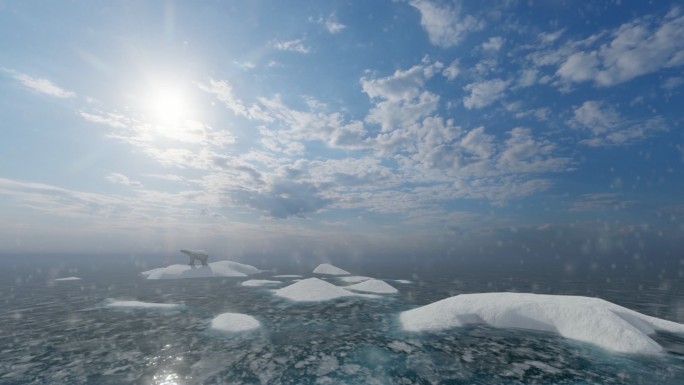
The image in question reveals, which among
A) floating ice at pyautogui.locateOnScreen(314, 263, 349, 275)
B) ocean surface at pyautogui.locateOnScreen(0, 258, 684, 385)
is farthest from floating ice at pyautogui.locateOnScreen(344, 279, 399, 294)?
floating ice at pyautogui.locateOnScreen(314, 263, 349, 275)

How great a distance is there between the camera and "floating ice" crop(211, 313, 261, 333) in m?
17.4

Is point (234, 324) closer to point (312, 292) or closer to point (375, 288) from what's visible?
point (312, 292)

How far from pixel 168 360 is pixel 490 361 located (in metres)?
13.8

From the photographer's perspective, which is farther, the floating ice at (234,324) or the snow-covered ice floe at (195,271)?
the snow-covered ice floe at (195,271)

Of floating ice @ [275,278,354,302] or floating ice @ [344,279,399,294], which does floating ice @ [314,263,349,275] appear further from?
floating ice @ [275,278,354,302]

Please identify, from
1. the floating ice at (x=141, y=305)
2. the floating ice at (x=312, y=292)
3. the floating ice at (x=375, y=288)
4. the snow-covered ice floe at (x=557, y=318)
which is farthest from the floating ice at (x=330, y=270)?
the snow-covered ice floe at (x=557, y=318)

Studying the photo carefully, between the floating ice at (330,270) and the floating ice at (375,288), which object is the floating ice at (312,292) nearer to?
the floating ice at (375,288)

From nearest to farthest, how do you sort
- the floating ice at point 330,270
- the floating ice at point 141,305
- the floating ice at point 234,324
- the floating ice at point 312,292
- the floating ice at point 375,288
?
the floating ice at point 234,324 < the floating ice at point 141,305 < the floating ice at point 312,292 < the floating ice at point 375,288 < the floating ice at point 330,270

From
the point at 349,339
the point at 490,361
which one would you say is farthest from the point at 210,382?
the point at 490,361

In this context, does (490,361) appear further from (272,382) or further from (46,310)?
(46,310)

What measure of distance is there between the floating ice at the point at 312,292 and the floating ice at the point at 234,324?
35.2 feet

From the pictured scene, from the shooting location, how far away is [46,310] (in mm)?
24484

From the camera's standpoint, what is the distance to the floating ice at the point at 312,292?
30.0 metres

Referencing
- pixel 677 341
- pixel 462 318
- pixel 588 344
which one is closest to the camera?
pixel 588 344
